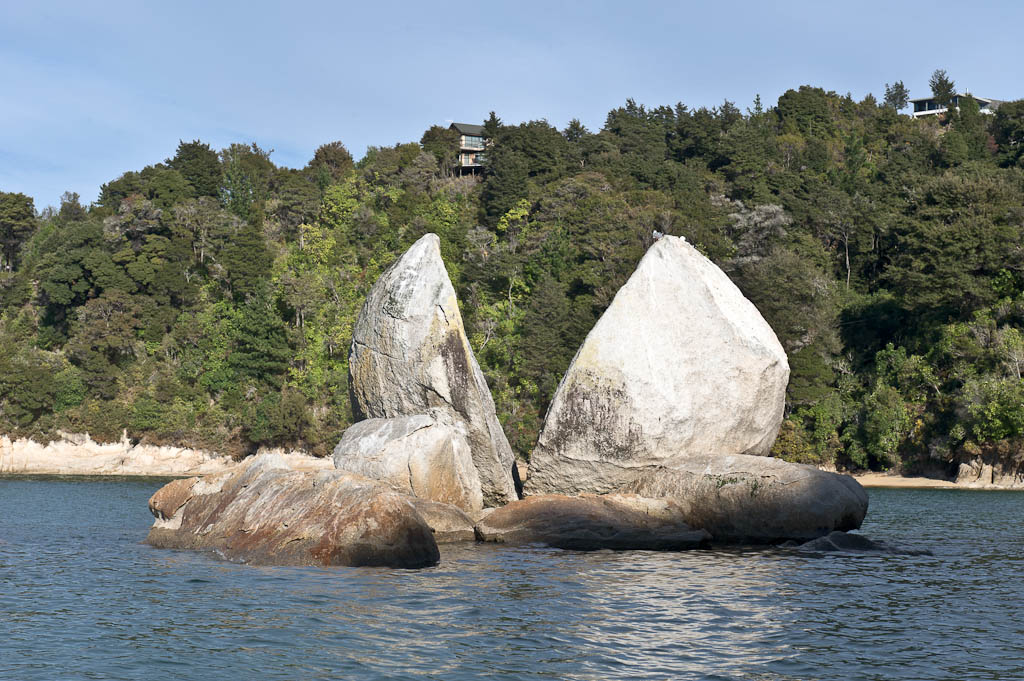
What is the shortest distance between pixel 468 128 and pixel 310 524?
7820 cm

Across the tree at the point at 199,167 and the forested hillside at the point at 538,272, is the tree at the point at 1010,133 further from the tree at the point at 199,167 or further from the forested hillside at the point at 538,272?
the tree at the point at 199,167

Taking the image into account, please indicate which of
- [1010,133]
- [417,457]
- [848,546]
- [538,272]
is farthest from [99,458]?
[1010,133]

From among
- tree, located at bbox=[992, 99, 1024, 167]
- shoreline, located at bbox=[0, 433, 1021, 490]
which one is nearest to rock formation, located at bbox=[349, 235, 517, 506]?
shoreline, located at bbox=[0, 433, 1021, 490]

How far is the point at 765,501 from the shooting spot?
63.0 ft

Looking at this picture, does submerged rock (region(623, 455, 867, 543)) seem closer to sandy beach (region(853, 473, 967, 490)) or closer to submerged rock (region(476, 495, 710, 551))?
submerged rock (region(476, 495, 710, 551))

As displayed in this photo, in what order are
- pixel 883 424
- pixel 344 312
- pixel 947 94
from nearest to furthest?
pixel 883 424 → pixel 344 312 → pixel 947 94

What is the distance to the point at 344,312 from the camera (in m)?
61.9

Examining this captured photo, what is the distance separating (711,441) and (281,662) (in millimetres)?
12968

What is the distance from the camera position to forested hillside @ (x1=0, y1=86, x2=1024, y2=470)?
4747cm

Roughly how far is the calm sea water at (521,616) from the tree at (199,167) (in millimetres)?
64671

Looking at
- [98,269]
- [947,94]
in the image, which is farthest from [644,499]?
[947,94]

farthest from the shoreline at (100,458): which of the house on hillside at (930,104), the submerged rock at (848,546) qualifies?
the house on hillside at (930,104)

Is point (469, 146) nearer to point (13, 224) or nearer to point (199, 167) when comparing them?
point (199, 167)

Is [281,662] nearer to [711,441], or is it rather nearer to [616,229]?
[711,441]
